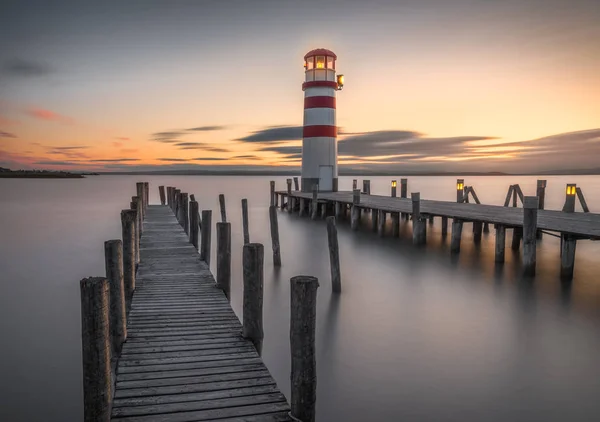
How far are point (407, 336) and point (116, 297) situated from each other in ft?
14.4

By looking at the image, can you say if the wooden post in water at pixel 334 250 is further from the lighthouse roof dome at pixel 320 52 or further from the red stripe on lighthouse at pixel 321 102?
the lighthouse roof dome at pixel 320 52

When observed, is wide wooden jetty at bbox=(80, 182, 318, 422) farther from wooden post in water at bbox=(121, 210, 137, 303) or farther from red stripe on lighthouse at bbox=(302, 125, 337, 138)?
red stripe on lighthouse at bbox=(302, 125, 337, 138)

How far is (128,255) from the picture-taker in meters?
6.28

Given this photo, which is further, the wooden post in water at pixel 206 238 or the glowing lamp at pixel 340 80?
the glowing lamp at pixel 340 80

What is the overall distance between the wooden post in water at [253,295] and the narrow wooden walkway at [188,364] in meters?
0.16

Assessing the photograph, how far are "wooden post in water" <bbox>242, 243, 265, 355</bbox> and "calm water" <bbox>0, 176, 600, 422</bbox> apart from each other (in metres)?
1.02

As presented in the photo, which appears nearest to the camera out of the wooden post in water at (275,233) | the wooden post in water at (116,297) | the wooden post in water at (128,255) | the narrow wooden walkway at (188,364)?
the narrow wooden walkway at (188,364)

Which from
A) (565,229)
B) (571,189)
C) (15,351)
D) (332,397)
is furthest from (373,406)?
(571,189)

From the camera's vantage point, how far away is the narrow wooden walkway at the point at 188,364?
3.37m

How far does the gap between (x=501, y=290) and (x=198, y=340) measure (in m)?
7.05

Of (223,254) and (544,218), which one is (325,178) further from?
(223,254)

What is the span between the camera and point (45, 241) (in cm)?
1697

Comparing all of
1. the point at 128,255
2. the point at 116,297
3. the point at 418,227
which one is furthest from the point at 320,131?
the point at 116,297

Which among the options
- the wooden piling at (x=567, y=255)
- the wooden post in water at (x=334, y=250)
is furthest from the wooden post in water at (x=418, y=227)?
the wooden post in water at (x=334, y=250)
